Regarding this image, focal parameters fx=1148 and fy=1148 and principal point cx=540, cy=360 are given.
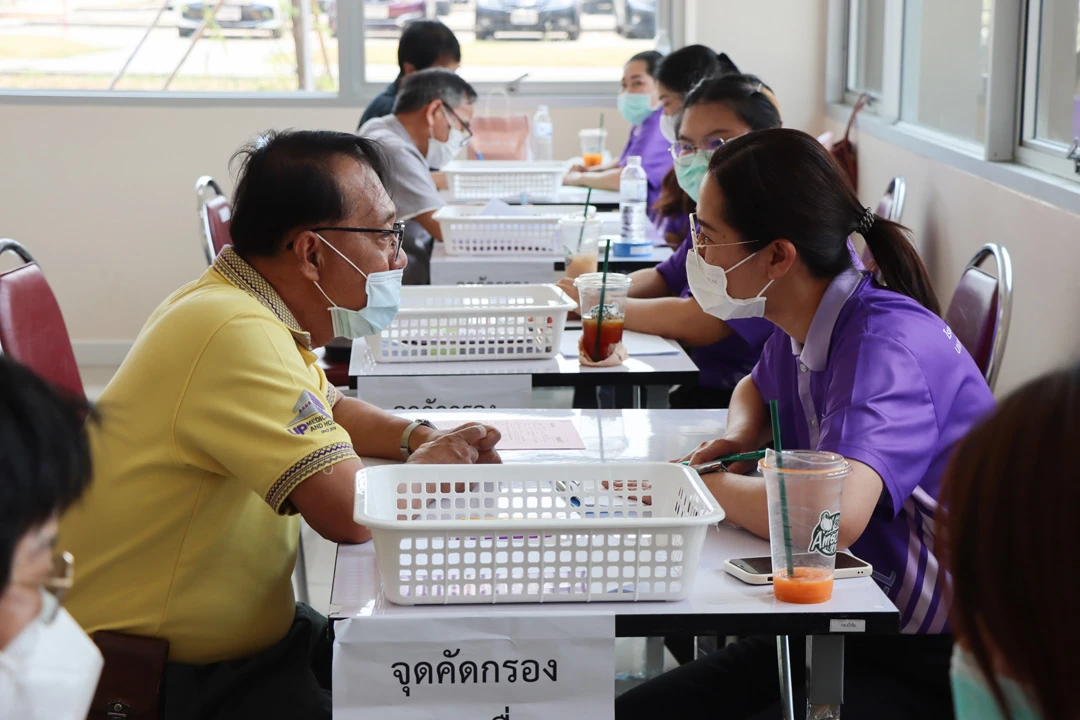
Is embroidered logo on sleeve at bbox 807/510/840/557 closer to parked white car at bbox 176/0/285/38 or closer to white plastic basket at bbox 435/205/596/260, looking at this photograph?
white plastic basket at bbox 435/205/596/260

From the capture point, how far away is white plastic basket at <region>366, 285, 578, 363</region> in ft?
7.68

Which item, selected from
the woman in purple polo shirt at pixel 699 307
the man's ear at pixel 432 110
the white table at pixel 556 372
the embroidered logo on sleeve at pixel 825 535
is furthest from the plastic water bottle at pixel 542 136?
the embroidered logo on sleeve at pixel 825 535

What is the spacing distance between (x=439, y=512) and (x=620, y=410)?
2.45 feet

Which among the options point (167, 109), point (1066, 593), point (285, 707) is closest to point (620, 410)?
point (285, 707)

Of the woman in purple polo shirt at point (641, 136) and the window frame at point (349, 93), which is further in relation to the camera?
the window frame at point (349, 93)

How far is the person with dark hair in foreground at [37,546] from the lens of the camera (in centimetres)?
70

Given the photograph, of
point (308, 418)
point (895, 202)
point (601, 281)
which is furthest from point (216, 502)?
point (895, 202)

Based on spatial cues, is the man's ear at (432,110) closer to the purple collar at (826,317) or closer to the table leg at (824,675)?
the purple collar at (826,317)

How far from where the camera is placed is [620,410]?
2.14 meters

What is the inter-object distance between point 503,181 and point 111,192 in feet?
6.62

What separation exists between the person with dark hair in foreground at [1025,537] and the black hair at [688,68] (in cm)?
335

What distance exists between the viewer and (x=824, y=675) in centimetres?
127

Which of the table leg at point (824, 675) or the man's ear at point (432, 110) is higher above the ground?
the man's ear at point (432, 110)

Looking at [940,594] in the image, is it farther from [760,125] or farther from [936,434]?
[760,125]
